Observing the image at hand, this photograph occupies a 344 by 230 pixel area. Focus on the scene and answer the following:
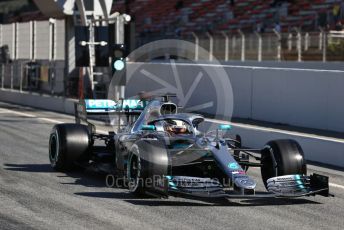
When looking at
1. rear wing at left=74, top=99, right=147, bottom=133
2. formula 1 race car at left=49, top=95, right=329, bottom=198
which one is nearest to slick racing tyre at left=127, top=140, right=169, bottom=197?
formula 1 race car at left=49, top=95, right=329, bottom=198

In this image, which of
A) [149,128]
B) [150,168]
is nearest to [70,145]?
[149,128]

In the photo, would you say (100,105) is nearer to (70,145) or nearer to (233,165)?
(70,145)

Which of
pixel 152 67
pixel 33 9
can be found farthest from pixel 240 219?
pixel 33 9

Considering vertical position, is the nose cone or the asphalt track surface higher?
the nose cone

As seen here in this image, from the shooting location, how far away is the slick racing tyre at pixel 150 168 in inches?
358

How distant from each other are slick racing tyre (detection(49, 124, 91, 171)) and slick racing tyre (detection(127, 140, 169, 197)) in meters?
2.14

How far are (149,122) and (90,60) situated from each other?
14650mm

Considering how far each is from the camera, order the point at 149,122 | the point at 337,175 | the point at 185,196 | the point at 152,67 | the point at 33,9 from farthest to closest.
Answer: the point at 33,9
the point at 152,67
the point at 337,175
the point at 149,122
the point at 185,196

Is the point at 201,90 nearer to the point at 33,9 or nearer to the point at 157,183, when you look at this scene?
the point at 157,183

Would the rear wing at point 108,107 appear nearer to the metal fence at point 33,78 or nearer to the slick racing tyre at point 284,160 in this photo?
the slick racing tyre at point 284,160

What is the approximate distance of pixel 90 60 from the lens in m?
24.8

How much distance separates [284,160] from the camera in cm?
975

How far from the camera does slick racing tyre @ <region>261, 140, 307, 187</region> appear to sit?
9.73 metres

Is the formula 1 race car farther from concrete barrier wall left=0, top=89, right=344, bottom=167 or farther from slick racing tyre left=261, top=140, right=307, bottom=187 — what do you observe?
concrete barrier wall left=0, top=89, right=344, bottom=167
